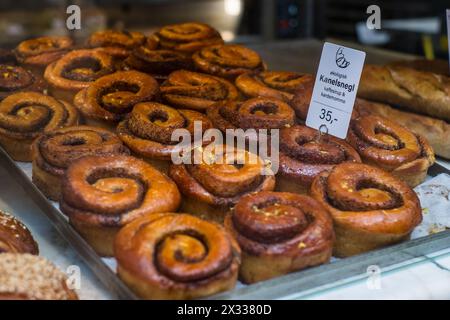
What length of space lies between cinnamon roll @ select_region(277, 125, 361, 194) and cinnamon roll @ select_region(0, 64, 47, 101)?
142 centimetres

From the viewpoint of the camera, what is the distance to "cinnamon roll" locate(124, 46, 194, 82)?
149 inches

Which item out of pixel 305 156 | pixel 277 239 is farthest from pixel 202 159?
pixel 277 239

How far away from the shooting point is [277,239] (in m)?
2.31

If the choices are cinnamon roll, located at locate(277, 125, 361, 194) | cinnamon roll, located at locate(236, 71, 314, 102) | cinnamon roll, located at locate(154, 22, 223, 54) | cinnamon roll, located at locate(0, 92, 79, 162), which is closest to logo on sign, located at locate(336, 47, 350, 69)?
cinnamon roll, located at locate(277, 125, 361, 194)

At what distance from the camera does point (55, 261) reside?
2.59 metres

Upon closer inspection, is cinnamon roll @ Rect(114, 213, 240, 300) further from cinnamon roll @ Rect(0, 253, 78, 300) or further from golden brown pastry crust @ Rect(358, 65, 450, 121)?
golden brown pastry crust @ Rect(358, 65, 450, 121)

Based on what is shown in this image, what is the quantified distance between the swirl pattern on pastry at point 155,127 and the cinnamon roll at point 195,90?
179 mm

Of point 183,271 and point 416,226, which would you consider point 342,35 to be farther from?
point 183,271

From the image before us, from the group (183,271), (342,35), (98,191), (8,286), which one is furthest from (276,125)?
(342,35)

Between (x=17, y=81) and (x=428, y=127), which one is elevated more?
(x=17, y=81)

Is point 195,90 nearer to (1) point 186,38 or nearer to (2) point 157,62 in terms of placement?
(2) point 157,62

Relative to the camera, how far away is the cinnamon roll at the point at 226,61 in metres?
3.83

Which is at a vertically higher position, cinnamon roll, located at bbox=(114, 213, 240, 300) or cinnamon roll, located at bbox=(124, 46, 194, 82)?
cinnamon roll, located at bbox=(124, 46, 194, 82)

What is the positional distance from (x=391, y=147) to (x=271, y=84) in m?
0.80
